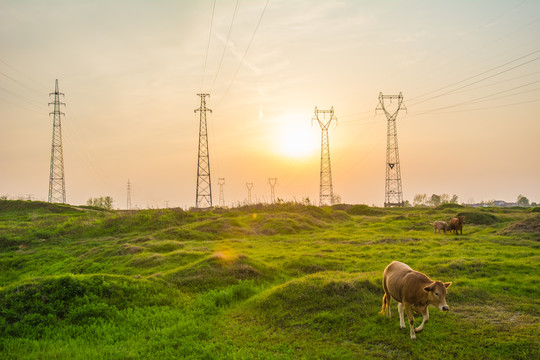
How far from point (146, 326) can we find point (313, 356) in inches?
258

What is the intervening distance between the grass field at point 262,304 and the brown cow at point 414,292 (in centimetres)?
73

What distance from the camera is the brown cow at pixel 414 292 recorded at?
8898 millimetres

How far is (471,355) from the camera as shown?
27.9ft

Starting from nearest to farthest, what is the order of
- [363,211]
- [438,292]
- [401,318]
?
1. [438,292]
2. [401,318]
3. [363,211]

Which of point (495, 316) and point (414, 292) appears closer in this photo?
point (414, 292)

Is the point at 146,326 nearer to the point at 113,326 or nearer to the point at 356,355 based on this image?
the point at 113,326

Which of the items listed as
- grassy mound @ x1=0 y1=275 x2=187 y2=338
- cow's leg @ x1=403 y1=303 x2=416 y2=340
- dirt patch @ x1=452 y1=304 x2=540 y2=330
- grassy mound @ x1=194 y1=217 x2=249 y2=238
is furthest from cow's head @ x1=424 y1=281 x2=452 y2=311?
grassy mound @ x1=194 y1=217 x2=249 y2=238

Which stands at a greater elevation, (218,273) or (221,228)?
(221,228)

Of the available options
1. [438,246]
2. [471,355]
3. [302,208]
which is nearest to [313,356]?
[471,355]

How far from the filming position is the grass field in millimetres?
9570

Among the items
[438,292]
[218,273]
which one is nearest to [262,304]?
[218,273]

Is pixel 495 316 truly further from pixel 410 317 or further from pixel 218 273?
pixel 218 273

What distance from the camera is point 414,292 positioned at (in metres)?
9.43

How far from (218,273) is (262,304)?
479 cm
